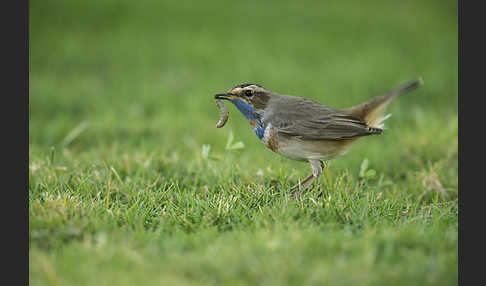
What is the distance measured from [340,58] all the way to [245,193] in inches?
296

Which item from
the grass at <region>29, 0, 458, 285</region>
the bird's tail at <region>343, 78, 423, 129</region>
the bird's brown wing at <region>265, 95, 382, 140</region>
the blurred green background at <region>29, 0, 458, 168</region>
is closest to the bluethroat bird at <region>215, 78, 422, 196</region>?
the bird's brown wing at <region>265, 95, 382, 140</region>

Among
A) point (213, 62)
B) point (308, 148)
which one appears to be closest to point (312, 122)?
point (308, 148)

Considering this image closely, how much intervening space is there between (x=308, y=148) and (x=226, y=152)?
5.24 feet

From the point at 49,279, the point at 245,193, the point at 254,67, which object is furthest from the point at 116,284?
the point at 254,67

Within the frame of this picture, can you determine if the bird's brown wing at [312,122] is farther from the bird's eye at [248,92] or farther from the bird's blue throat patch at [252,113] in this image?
the bird's eye at [248,92]

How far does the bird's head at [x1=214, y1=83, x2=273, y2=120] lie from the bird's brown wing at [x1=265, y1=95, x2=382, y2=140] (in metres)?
0.10

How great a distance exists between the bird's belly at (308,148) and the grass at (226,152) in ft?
0.99

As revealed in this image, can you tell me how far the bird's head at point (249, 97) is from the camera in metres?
5.59

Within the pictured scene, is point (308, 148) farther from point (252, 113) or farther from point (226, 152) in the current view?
point (226, 152)

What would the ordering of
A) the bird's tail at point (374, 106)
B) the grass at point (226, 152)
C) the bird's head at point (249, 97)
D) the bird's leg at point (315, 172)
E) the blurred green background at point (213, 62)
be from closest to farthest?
the grass at point (226, 152) < the bird's leg at point (315, 172) < the bird's head at point (249, 97) < the bird's tail at point (374, 106) < the blurred green background at point (213, 62)

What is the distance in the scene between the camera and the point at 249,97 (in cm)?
561

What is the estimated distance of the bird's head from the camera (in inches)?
220

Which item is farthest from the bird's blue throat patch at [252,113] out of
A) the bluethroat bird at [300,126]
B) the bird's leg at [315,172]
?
the bird's leg at [315,172]

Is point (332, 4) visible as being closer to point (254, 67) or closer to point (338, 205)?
point (254, 67)
